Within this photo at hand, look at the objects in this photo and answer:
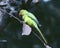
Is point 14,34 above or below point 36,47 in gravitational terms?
above

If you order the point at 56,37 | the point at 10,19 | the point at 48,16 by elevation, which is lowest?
the point at 56,37

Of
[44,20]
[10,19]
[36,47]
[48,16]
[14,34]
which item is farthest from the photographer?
[48,16]

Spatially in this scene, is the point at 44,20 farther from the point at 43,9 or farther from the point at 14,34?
the point at 14,34

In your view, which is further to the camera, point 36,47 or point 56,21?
point 56,21

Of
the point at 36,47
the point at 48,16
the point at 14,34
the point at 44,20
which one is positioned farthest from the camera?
the point at 48,16

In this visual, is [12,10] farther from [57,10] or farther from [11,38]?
[57,10]

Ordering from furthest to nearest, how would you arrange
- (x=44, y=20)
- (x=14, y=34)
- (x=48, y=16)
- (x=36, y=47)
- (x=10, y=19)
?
(x=48, y=16) → (x=44, y=20) → (x=36, y=47) → (x=14, y=34) → (x=10, y=19)

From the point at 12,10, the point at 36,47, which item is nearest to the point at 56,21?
the point at 36,47

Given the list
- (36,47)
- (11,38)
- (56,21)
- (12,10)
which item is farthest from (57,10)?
(12,10)

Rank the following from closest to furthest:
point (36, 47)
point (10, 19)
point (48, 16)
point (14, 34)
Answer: point (10, 19) < point (14, 34) < point (36, 47) < point (48, 16)
